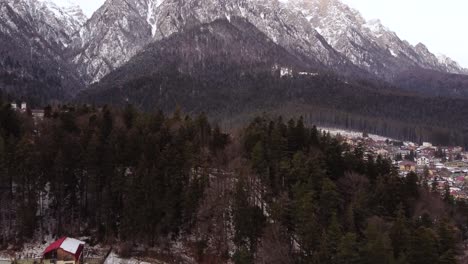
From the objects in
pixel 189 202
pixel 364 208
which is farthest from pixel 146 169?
pixel 364 208

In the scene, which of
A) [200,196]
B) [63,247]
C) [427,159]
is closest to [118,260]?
[63,247]

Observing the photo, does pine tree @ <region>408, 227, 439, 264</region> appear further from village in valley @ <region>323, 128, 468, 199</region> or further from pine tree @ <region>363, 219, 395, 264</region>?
village in valley @ <region>323, 128, 468, 199</region>

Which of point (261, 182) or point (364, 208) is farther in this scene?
point (261, 182)

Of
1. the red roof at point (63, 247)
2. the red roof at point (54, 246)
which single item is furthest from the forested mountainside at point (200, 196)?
the red roof at point (54, 246)

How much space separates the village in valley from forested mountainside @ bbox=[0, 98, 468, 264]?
A: 4917 centimetres

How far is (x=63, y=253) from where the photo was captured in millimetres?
43750

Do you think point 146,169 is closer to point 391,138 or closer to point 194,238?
point 194,238

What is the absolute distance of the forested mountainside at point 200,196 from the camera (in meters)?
43.8

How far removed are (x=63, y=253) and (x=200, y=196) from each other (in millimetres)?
13220

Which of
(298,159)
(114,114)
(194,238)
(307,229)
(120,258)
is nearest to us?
(307,229)

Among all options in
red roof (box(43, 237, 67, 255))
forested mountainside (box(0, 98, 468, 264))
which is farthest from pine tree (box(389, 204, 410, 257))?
red roof (box(43, 237, 67, 255))

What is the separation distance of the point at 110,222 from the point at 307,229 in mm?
19793

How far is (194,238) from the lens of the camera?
4875 centimetres

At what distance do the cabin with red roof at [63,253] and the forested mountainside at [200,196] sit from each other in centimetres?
387
